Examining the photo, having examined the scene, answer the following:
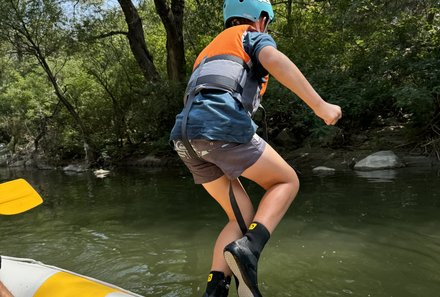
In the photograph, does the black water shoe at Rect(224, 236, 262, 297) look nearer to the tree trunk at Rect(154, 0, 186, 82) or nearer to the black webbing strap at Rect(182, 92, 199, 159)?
the black webbing strap at Rect(182, 92, 199, 159)

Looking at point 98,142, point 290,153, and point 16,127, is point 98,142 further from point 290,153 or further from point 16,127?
point 290,153

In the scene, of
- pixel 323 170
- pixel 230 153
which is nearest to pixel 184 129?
pixel 230 153

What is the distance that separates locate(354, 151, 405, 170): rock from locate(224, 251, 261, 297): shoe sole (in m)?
6.07

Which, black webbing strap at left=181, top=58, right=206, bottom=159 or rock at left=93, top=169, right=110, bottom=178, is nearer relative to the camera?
black webbing strap at left=181, top=58, right=206, bottom=159

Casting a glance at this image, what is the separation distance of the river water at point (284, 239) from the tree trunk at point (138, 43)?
6542mm

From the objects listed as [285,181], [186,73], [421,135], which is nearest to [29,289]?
[285,181]

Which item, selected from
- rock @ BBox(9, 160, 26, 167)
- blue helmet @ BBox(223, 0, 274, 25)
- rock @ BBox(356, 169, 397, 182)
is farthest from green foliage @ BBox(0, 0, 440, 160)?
blue helmet @ BBox(223, 0, 274, 25)

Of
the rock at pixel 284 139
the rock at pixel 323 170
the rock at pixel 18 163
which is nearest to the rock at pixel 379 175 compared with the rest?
the rock at pixel 323 170

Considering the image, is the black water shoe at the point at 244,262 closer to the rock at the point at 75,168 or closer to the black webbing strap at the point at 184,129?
the black webbing strap at the point at 184,129

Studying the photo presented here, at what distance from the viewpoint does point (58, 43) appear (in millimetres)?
12680

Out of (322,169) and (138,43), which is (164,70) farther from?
(322,169)

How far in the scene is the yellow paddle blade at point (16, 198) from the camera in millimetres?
1892

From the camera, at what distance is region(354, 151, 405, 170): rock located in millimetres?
7207

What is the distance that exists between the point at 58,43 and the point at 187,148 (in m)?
12.2
